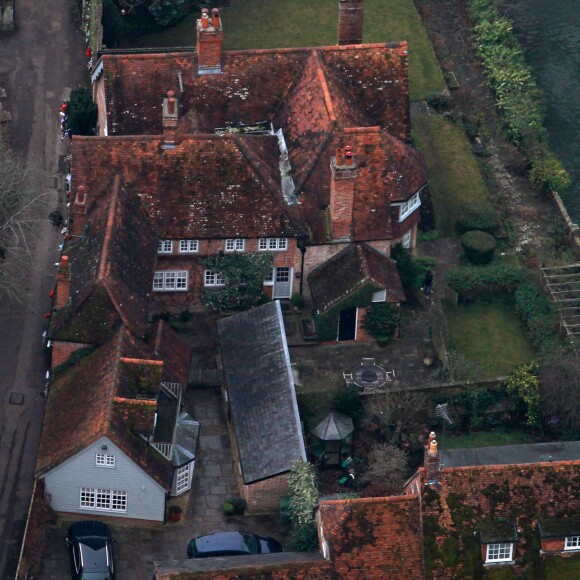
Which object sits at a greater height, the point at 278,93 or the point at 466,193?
the point at 278,93

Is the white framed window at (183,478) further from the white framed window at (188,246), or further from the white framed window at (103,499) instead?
the white framed window at (188,246)

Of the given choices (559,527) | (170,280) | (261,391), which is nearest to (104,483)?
(261,391)

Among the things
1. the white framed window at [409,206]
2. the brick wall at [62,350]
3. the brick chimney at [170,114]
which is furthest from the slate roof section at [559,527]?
the brick chimney at [170,114]

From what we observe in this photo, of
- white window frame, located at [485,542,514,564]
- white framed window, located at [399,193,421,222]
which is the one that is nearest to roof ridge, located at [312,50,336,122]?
white framed window, located at [399,193,421,222]

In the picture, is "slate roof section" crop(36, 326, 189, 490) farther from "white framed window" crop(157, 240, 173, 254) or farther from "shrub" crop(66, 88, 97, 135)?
"shrub" crop(66, 88, 97, 135)

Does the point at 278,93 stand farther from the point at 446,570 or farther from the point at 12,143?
the point at 446,570

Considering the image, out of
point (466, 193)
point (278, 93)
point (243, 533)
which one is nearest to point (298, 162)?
point (278, 93)
